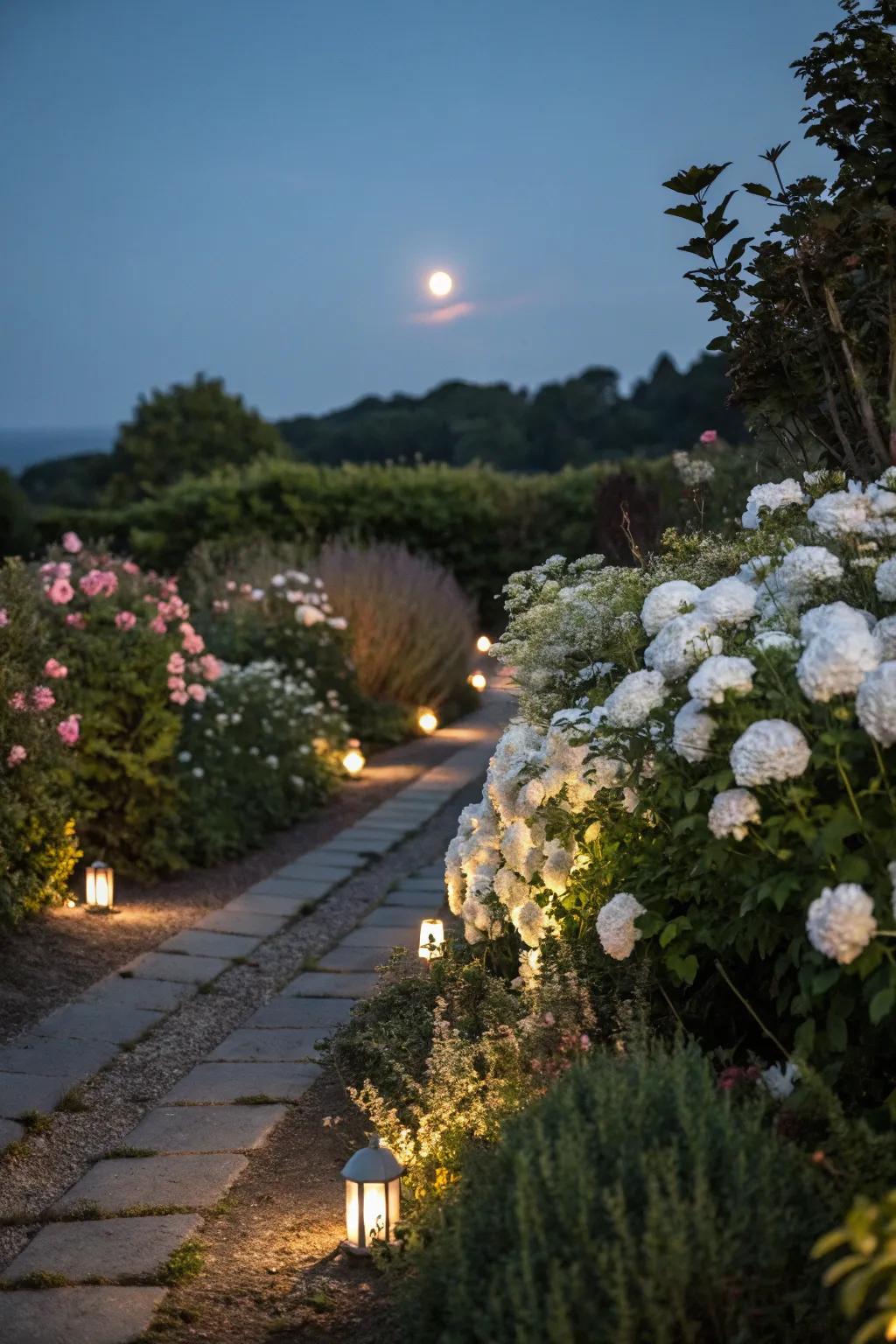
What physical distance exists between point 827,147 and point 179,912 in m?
3.92

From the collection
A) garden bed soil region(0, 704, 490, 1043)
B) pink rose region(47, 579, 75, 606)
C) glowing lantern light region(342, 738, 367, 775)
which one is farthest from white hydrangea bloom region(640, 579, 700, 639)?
glowing lantern light region(342, 738, 367, 775)

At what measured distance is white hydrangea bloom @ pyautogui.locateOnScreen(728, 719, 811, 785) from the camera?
2336 mm

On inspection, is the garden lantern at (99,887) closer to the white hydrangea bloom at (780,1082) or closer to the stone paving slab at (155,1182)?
the stone paving slab at (155,1182)

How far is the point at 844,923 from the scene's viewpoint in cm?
212

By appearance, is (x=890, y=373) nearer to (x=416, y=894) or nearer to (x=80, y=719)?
(x=416, y=894)

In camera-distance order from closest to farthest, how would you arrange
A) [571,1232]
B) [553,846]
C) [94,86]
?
Answer: [571,1232], [553,846], [94,86]

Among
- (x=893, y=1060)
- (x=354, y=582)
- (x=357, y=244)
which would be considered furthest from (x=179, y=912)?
(x=357, y=244)

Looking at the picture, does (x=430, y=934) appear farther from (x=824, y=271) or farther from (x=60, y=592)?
(x=60, y=592)

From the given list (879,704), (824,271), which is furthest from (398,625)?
(879,704)

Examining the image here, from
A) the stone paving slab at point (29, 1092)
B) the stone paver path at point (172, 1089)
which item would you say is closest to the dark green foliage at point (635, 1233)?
the stone paver path at point (172, 1089)

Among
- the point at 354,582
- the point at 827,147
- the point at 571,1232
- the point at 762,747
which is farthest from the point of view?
the point at 354,582

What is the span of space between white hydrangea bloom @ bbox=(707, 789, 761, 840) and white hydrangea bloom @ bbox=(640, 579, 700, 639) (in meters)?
0.68

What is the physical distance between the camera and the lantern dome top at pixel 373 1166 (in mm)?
2682

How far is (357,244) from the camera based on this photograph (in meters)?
23.3
